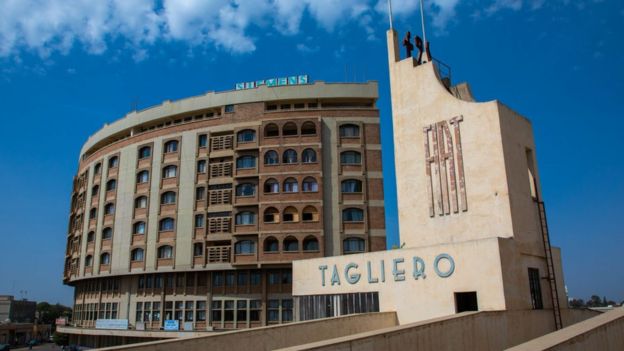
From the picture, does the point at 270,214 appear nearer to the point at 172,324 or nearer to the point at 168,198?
the point at 168,198

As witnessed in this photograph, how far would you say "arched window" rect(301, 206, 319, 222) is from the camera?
4934 centimetres

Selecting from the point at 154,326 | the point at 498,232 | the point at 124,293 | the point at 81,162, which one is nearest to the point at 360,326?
the point at 498,232

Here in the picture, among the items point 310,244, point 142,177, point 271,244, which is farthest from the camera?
point 142,177

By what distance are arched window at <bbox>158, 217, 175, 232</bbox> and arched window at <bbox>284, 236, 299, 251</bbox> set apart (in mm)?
14255

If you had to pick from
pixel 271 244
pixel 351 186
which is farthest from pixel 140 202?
pixel 351 186

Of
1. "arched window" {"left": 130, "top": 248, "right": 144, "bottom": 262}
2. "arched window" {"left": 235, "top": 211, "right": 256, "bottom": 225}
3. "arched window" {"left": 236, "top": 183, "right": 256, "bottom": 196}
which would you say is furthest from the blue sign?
"arched window" {"left": 236, "top": 183, "right": 256, "bottom": 196}

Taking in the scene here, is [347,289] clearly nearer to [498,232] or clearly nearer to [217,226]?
[498,232]

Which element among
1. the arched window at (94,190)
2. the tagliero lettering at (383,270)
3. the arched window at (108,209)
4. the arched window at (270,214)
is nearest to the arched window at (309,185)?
the arched window at (270,214)

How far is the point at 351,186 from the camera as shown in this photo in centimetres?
5066

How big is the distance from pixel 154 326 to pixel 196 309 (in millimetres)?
5911

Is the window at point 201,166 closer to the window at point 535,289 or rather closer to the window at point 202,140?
the window at point 202,140

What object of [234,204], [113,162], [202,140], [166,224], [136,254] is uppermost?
[202,140]

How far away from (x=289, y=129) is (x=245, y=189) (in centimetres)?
838

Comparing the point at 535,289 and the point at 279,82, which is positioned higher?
the point at 279,82
